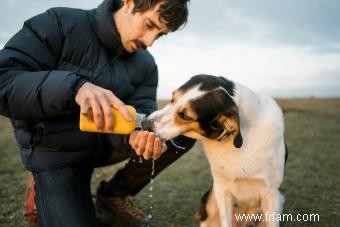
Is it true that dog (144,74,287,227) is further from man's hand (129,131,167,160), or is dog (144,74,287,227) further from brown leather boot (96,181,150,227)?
brown leather boot (96,181,150,227)

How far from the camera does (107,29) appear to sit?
129 inches

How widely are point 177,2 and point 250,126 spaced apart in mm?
1093

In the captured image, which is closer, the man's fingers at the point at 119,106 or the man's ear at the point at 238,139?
the man's fingers at the point at 119,106

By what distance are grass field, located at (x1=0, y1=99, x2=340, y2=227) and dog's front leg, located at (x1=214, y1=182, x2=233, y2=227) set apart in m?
0.70

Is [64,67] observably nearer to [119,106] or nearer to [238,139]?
[119,106]

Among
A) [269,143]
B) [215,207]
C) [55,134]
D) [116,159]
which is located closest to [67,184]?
[55,134]

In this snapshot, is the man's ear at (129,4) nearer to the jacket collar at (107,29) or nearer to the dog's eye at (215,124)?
the jacket collar at (107,29)

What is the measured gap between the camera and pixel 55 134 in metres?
3.16

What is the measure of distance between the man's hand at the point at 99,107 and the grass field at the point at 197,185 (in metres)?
2.06

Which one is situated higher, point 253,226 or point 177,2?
point 177,2

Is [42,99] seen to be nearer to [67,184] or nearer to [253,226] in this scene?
[67,184]

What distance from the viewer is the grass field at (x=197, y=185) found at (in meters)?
4.23

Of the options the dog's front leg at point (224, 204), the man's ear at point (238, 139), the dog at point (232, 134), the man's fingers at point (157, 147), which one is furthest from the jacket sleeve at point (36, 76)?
the dog's front leg at point (224, 204)

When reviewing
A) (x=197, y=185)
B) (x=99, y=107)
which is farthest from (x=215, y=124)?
(x=197, y=185)
